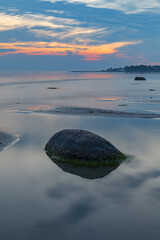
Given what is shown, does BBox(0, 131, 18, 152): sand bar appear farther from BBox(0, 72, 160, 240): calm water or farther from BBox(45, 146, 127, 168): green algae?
BBox(45, 146, 127, 168): green algae

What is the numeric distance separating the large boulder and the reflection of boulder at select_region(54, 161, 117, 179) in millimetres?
273

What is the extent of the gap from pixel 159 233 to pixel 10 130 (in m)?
10.1

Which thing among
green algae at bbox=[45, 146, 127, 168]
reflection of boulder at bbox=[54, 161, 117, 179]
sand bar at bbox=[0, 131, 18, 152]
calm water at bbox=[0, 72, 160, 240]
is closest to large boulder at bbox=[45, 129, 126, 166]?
green algae at bbox=[45, 146, 127, 168]

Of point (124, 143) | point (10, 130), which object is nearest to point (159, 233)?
point (124, 143)

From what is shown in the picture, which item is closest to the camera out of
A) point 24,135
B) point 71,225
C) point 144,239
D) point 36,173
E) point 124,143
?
point 144,239

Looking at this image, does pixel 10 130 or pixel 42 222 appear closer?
pixel 42 222

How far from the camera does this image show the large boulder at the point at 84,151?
839cm

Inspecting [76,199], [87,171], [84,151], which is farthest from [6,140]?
[76,199]

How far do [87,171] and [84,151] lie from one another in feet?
2.93

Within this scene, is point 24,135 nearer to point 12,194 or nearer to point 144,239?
point 12,194

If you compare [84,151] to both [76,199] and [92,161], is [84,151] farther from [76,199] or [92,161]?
[76,199]

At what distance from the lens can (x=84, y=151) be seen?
Result: 8.51m

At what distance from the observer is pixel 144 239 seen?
4.49 m

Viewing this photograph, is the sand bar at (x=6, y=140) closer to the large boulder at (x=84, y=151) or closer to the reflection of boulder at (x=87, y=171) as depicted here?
the large boulder at (x=84, y=151)
